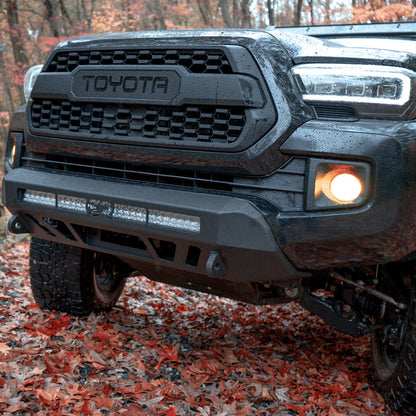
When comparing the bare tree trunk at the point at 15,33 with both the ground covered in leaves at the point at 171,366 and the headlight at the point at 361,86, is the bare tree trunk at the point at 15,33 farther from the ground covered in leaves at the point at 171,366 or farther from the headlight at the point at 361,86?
the headlight at the point at 361,86

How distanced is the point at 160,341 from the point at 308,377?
966 millimetres

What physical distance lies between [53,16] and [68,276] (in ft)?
41.4

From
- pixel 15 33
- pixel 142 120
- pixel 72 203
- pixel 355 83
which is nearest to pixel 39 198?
pixel 72 203

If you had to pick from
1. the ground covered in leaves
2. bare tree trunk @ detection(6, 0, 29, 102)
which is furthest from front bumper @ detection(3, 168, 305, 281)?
bare tree trunk @ detection(6, 0, 29, 102)

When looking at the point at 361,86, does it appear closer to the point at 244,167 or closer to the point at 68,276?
the point at 244,167

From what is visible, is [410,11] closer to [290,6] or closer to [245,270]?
[245,270]

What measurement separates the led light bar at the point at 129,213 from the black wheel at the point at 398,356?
4.26 ft

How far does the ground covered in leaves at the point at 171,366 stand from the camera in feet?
8.38

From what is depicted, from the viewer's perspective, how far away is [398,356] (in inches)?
106

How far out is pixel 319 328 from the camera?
169 inches

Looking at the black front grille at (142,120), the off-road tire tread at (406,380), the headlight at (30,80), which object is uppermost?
the headlight at (30,80)

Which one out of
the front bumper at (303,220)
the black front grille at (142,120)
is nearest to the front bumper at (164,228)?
the front bumper at (303,220)

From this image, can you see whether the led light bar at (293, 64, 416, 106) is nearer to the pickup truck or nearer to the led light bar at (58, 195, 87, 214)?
the pickup truck

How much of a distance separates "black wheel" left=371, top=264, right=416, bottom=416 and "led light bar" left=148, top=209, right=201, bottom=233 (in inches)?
42.8
